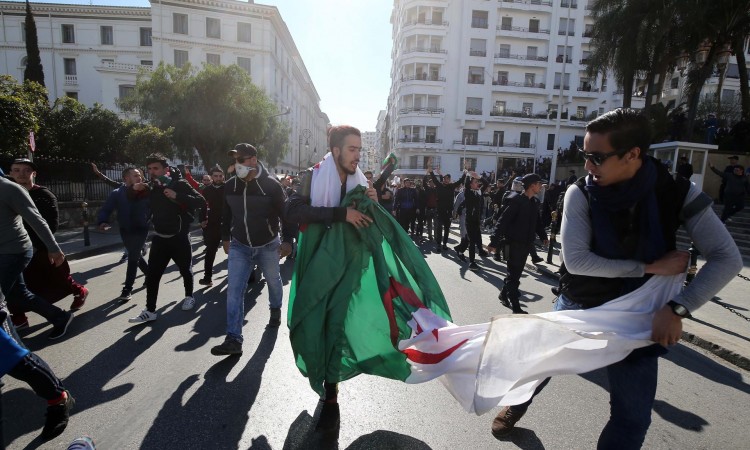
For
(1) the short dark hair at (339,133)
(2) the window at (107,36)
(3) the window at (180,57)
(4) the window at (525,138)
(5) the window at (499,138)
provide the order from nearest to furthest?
1. (1) the short dark hair at (339,133)
2. (3) the window at (180,57)
3. (2) the window at (107,36)
4. (5) the window at (499,138)
5. (4) the window at (525,138)

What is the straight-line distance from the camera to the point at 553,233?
977 cm

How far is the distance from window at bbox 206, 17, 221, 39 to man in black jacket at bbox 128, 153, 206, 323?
45915mm

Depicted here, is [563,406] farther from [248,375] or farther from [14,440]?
[14,440]

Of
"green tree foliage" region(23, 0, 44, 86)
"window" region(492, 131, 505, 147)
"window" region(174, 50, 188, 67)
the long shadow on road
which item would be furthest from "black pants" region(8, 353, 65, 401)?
"window" region(492, 131, 505, 147)

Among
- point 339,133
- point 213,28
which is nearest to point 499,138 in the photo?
point 213,28

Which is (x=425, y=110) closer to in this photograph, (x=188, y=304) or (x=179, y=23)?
(x=179, y=23)

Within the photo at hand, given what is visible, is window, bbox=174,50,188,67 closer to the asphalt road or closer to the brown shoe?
the asphalt road

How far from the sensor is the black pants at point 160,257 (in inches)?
195

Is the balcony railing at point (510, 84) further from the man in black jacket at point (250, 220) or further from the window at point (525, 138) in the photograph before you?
the man in black jacket at point (250, 220)

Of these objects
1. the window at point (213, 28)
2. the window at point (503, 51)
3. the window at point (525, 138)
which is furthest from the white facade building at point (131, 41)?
the window at point (525, 138)

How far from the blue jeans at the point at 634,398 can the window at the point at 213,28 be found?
5073cm

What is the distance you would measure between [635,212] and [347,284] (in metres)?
1.76

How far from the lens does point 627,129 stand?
6.25ft

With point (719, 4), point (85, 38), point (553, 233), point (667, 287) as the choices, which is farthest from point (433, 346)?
point (85, 38)
